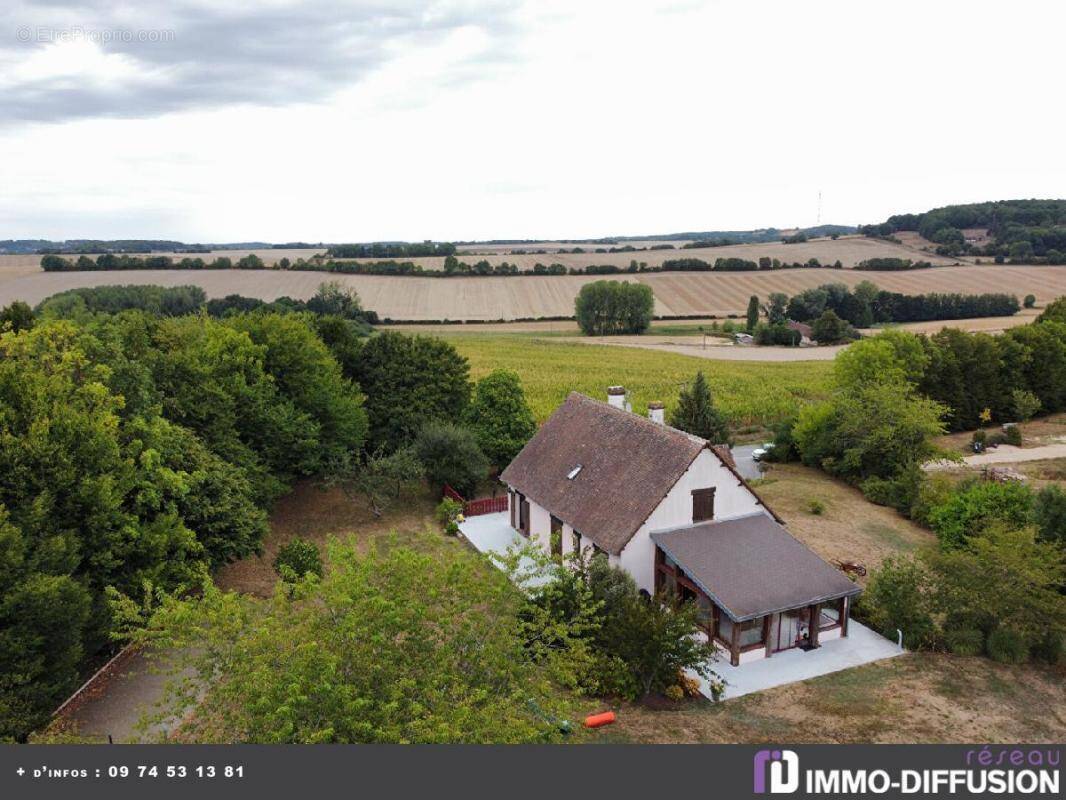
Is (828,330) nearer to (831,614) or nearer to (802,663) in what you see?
(831,614)

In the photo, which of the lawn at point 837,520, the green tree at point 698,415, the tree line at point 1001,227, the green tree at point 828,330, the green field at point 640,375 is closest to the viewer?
the lawn at point 837,520

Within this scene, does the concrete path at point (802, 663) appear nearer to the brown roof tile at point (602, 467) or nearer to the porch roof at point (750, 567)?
the porch roof at point (750, 567)

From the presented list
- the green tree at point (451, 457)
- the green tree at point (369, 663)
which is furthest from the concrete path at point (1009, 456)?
the green tree at point (369, 663)

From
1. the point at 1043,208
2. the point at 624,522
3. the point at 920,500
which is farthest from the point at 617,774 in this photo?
the point at 1043,208

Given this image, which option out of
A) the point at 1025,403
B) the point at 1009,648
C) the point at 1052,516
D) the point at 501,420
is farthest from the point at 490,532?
the point at 1025,403

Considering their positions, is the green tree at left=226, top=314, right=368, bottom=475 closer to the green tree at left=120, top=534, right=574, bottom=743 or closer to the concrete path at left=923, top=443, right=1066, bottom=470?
the green tree at left=120, top=534, right=574, bottom=743

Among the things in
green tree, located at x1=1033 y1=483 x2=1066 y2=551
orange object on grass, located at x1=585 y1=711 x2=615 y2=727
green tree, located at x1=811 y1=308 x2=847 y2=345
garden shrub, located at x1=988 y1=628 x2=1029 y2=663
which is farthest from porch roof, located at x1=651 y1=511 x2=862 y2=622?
green tree, located at x1=811 y1=308 x2=847 y2=345
